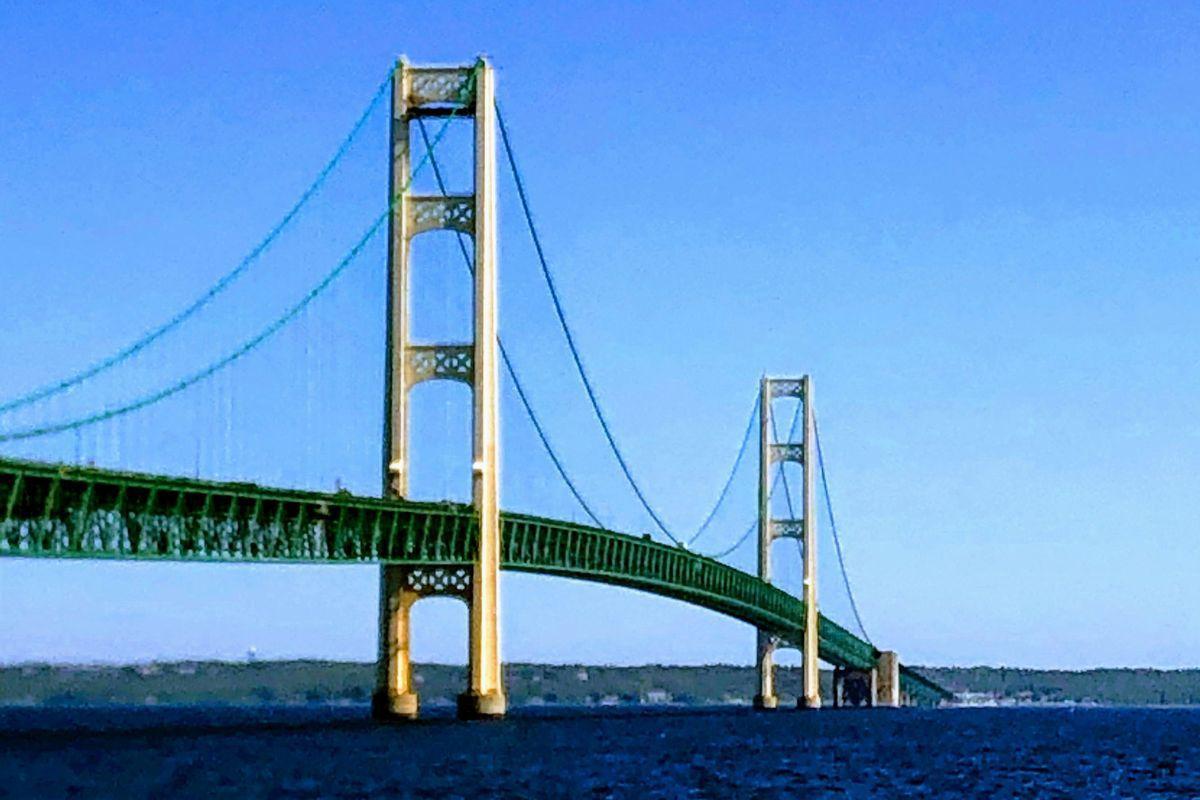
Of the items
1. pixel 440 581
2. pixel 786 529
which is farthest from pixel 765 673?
pixel 440 581

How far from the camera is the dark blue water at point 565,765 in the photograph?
50.9 metres

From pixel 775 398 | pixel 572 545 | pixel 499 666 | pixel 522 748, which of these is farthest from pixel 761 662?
pixel 522 748

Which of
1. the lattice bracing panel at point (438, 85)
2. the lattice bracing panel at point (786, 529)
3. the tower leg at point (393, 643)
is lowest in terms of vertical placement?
the tower leg at point (393, 643)

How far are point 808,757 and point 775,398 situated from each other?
8283cm

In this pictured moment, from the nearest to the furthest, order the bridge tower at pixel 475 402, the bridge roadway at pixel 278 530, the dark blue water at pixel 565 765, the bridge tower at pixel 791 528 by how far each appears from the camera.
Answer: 1. the dark blue water at pixel 565 765
2. the bridge roadway at pixel 278 530
3. the bridge tower at pixel 475 402
4. the bridge tower at pixel 791 528

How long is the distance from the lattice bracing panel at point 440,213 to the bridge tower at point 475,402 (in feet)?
0.10

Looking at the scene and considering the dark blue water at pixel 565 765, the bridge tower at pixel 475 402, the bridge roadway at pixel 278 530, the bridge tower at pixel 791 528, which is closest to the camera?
the dark blue water at pixel 565 765

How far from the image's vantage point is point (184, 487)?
6419cm

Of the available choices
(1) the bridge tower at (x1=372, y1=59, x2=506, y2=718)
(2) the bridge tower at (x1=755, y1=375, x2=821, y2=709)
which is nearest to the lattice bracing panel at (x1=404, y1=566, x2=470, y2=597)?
(1) the bridge tower at (x1=372, y1=59, x2=506, y2=718)

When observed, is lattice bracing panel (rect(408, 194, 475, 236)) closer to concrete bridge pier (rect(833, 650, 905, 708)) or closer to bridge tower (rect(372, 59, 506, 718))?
bridge tower (rect(372, 59, 506, 718))

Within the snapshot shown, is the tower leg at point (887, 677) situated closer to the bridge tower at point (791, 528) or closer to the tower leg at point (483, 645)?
the bridge tower at point (791, 528)

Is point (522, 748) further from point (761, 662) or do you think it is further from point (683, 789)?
point (761, 662)

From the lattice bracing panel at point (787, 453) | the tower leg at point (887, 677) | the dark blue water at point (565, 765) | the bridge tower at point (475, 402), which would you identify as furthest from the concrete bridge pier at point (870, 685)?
the bridge tower at point (475, 402)

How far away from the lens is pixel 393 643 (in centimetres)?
8075
